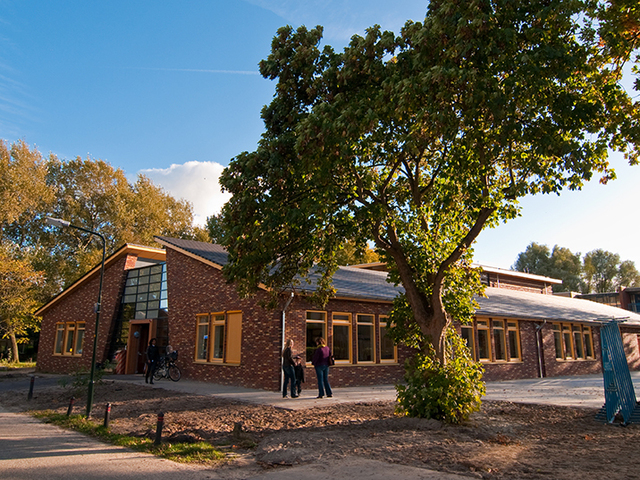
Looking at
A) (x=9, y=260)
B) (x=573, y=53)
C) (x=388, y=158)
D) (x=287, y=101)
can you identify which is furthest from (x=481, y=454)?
(x=9, y=260)

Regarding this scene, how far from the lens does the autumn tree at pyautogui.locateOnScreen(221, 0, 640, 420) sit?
7.79m

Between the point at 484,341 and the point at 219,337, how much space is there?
12.1m

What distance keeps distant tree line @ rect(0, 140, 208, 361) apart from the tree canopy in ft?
101

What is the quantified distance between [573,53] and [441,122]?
2.90m

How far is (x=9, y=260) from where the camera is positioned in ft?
106

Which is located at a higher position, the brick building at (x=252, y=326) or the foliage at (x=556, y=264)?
the foliage at (x=556, y=264)

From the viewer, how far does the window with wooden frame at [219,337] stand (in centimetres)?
1702

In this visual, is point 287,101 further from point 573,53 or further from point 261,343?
point 261,343

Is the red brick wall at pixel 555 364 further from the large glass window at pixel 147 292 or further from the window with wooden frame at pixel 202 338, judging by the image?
the large glass window at pixel 147 292

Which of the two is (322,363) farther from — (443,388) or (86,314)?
(86,314)

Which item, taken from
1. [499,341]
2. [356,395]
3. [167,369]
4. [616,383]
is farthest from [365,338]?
[616,383]

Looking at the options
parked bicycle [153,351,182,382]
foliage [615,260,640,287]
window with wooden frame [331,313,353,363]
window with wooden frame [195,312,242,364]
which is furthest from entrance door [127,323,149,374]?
foliage [615,260,640,287]

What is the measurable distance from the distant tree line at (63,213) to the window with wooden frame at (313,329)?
26.2m

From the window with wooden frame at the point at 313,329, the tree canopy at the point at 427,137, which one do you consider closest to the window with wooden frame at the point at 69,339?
the window with wooden frame at the point at 313,329
